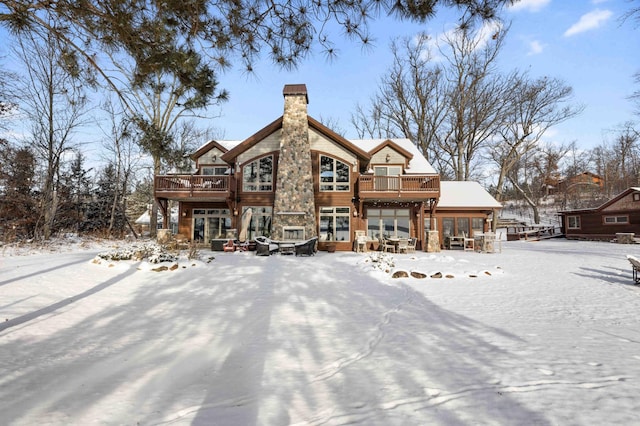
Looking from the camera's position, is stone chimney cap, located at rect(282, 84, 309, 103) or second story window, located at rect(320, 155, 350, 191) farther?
second story window, located at rect(320, 155, 350, 191)

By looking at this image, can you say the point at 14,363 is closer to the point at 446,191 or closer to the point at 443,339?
the point at 443,339

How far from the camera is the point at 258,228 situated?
15.5 metres

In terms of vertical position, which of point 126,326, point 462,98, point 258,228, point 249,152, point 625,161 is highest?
point 462,98

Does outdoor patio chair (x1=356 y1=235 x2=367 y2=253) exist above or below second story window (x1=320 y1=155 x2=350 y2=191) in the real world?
below

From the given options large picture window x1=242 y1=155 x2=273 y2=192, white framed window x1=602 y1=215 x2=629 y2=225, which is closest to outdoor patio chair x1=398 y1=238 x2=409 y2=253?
large picture window x1=242 y1=155 x2=273 y2=192

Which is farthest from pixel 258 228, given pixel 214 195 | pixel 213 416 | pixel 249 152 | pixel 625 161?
pixel 625 161

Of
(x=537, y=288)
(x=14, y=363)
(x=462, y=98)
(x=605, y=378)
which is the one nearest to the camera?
(x=605, y=378)

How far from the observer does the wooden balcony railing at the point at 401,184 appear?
14.6 meters

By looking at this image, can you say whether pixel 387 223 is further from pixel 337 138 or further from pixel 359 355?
pixel 359 355

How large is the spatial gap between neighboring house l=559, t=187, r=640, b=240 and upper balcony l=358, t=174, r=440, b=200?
15.8m

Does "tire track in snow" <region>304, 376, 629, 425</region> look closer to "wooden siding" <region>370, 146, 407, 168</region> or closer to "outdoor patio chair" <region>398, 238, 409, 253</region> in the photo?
"outdoor patio chair" <region>398, 238, 409, 253</region>

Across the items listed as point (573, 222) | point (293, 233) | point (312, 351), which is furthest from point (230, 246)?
point (573, 222)

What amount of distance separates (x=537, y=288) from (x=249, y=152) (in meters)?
13.1

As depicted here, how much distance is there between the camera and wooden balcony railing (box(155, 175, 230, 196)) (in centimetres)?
1484
